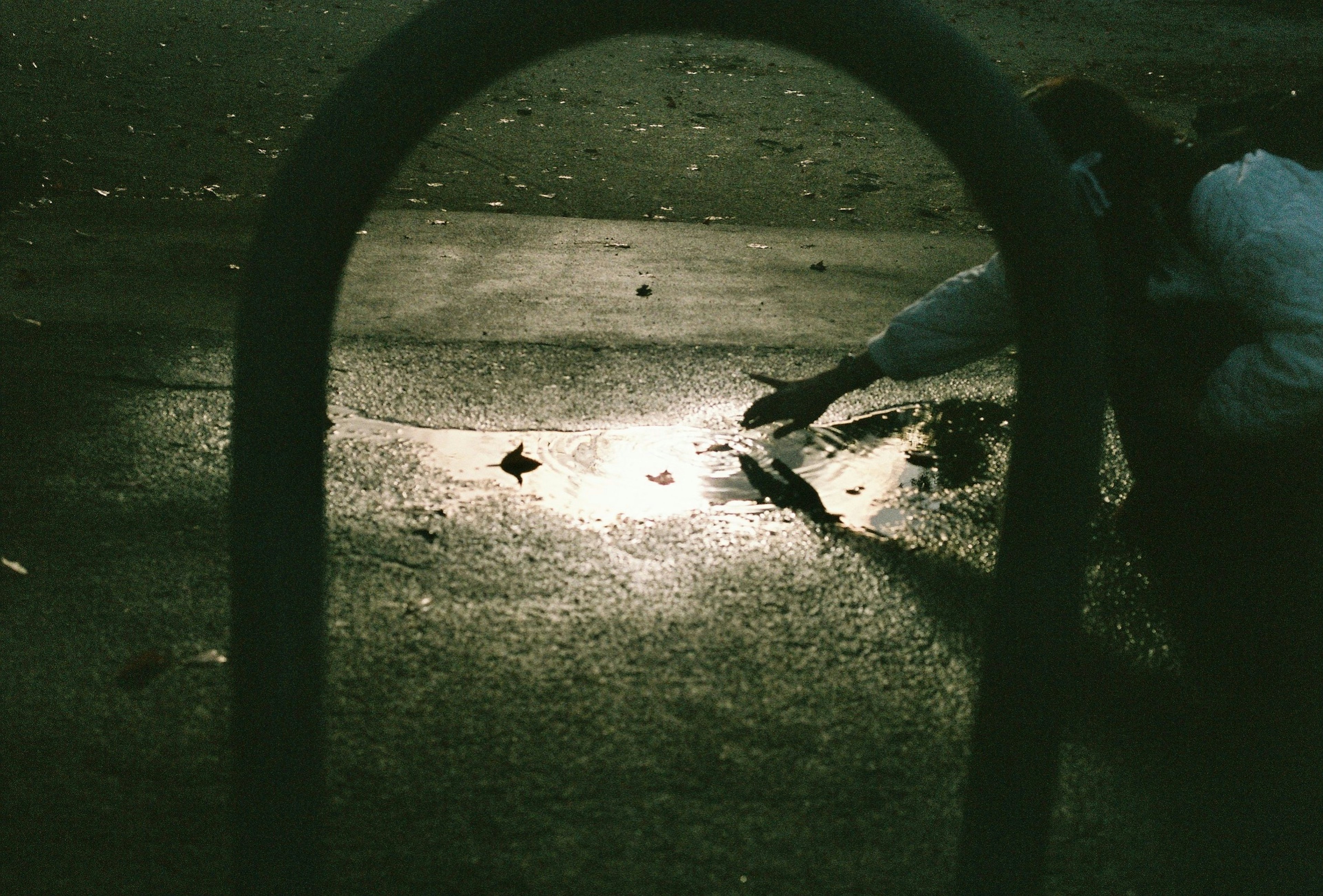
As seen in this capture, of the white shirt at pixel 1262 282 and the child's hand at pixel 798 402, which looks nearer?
the white shirt at pixel 1262 282

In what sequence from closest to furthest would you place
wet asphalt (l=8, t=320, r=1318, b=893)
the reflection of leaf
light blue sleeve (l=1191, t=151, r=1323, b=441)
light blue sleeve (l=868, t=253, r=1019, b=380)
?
1. wet asphalt (l=8, t=320, r=1318, b=893)
2. light blue sleeve (l=1191, t=151, r=1323, b=441)
3. light blue sleeve (l=868, t=253, r=1019, b=380)
4. the reflection of leaf

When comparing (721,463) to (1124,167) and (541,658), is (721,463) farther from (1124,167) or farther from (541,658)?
(1124,167)

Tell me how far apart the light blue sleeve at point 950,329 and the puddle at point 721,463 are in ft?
1.49

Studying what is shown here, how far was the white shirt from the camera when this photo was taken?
2.46 meters

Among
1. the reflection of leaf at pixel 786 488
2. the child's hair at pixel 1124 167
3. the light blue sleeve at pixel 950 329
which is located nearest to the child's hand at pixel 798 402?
the light blue sleeve at pixel 950 329

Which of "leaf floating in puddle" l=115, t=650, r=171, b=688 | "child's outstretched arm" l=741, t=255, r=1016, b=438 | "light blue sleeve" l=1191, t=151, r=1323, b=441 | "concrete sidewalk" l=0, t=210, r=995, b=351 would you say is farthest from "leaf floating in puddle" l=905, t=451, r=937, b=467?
"leaf floating in puddle" l=115, t=650, r=171, b=688

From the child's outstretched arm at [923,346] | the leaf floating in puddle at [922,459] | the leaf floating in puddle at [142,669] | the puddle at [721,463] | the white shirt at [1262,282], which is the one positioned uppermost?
the white shirt at [1262,282]

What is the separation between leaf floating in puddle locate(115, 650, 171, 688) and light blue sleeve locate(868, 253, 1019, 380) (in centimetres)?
180

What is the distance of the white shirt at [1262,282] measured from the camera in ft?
8.07

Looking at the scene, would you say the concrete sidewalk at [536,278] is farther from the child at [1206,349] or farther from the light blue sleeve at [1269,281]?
the light blue sleeve at [1269,281]

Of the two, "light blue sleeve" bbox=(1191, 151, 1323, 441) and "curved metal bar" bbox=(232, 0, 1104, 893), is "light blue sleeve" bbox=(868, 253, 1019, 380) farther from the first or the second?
"curved metal bar" bbox=(232, 0, 1104, 893)

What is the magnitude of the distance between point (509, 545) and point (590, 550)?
0.20 meters

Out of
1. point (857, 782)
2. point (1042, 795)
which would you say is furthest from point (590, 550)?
point (1042, 795)

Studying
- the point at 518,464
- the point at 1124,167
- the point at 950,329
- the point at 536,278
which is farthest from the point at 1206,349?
the point at 536,278
